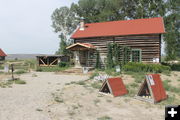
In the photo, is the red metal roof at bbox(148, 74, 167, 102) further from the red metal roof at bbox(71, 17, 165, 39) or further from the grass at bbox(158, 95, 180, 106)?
the red metal roof at bbox(71, 17, 165, 39)

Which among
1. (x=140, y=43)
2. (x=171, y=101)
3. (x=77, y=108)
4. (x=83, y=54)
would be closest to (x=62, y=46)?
(x=83, y=54)

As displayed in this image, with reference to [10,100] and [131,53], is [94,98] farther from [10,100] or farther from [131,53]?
[131,53]

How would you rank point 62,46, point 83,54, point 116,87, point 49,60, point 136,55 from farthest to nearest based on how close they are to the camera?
point 62,46 < point 49,60 < point 83,54 < point 136,55 < point 116,87

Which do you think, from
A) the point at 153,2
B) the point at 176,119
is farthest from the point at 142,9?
A: the point at 176,119

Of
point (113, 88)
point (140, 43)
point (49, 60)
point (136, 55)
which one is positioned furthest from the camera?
point (49, 60)

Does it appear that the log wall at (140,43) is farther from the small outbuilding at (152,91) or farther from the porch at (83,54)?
the small outbuilding at (152,91)

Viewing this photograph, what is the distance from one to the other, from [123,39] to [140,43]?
6.66 ft

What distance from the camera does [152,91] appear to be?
8.04 m

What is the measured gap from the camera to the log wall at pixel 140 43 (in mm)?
19562

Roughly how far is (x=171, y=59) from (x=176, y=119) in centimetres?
3537

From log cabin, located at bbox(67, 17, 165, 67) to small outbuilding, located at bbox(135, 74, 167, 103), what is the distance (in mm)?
11356

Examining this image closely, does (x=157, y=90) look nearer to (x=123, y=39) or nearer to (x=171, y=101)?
(x=171, y=101)

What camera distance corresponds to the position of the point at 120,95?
9.10m

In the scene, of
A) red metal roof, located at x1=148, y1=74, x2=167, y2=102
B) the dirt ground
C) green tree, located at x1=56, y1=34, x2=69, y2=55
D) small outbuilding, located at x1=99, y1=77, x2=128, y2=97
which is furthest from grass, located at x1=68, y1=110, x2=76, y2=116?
green tree, located at x1=56, y1=34, x2=69, y2=55
